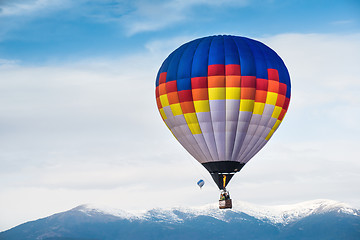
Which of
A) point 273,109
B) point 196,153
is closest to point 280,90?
point 273,109

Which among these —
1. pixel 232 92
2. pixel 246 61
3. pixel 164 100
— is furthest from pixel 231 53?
pixel 164 100

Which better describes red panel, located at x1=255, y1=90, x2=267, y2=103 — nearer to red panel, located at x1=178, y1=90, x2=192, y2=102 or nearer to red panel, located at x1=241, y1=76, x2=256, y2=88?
red panel, located at x1=241, y1=76, x2=256, y2=88

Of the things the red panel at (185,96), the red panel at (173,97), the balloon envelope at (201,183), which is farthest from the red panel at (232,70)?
the balloon envelope at (201,183)

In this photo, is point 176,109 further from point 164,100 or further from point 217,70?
point 217,70

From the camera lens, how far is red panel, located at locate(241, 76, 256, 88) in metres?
57.1

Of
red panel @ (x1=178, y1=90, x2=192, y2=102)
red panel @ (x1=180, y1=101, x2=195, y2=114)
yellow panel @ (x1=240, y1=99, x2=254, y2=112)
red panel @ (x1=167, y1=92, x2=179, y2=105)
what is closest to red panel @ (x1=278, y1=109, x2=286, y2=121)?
yellow panel @ (x1=240, y1=99, x2=254, y2=112)

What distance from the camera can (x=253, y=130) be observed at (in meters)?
58.4

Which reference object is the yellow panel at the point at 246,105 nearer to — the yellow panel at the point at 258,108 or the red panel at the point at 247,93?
the red panel at the point at 247,93

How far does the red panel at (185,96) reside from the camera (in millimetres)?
57812

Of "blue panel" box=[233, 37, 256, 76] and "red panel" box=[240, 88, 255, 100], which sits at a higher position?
"blue panel" box=[233, 37, 256, 76]

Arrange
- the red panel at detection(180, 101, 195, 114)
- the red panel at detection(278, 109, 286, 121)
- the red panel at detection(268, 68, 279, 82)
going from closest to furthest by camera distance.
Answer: the red panel at detection(180, 101, 195, 114) → the red panel at detection(268, 68, 279, 82) → the red panel at detection(278, 109, 286, 121)

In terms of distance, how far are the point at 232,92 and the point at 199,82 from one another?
297 centimetres

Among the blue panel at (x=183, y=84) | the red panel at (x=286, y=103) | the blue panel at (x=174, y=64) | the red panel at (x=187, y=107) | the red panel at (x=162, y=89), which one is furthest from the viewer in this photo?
the red panel at (x=286, y=103)

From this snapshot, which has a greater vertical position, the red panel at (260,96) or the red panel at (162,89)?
the red panel at (162,89)
